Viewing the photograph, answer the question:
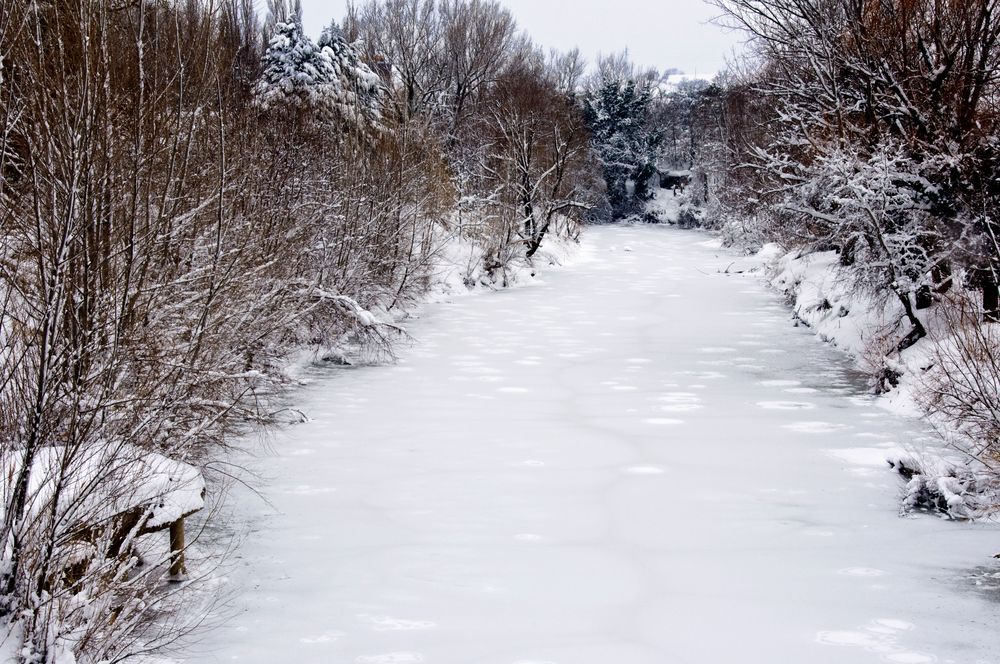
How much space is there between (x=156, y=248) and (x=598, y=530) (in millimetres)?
3576

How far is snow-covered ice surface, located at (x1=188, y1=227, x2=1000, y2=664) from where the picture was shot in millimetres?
4949

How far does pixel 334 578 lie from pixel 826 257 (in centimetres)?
1725

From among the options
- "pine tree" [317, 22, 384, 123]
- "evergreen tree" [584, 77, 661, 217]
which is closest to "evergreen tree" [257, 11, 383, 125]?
"pine tree" [317, 22, 384, 123]

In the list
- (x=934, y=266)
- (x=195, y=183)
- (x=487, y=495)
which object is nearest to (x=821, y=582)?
(x=487, y=495)

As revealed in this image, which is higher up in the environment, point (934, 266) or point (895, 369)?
point (934, 266)

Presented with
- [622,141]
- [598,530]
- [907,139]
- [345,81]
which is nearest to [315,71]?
[345,81]

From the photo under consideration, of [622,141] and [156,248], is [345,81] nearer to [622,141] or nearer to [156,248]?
[156,248]

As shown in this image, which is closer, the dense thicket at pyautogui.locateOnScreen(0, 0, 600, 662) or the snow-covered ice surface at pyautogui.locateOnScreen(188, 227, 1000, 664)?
the dense thicket at pyautogui.locateOnScreen(0, 0, 600, 662)

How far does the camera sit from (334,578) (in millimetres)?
5730

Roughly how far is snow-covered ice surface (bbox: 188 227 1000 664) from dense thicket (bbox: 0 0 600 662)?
2.80 ft

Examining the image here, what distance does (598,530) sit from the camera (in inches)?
261

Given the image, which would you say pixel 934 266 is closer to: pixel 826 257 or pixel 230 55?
pixel 230 55

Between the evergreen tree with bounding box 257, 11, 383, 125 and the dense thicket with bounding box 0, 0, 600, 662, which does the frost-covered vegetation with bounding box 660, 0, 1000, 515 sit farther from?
the evergreen tree with bounding box 257, 11, 383, 125

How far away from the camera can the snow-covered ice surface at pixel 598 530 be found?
495 centimetres
